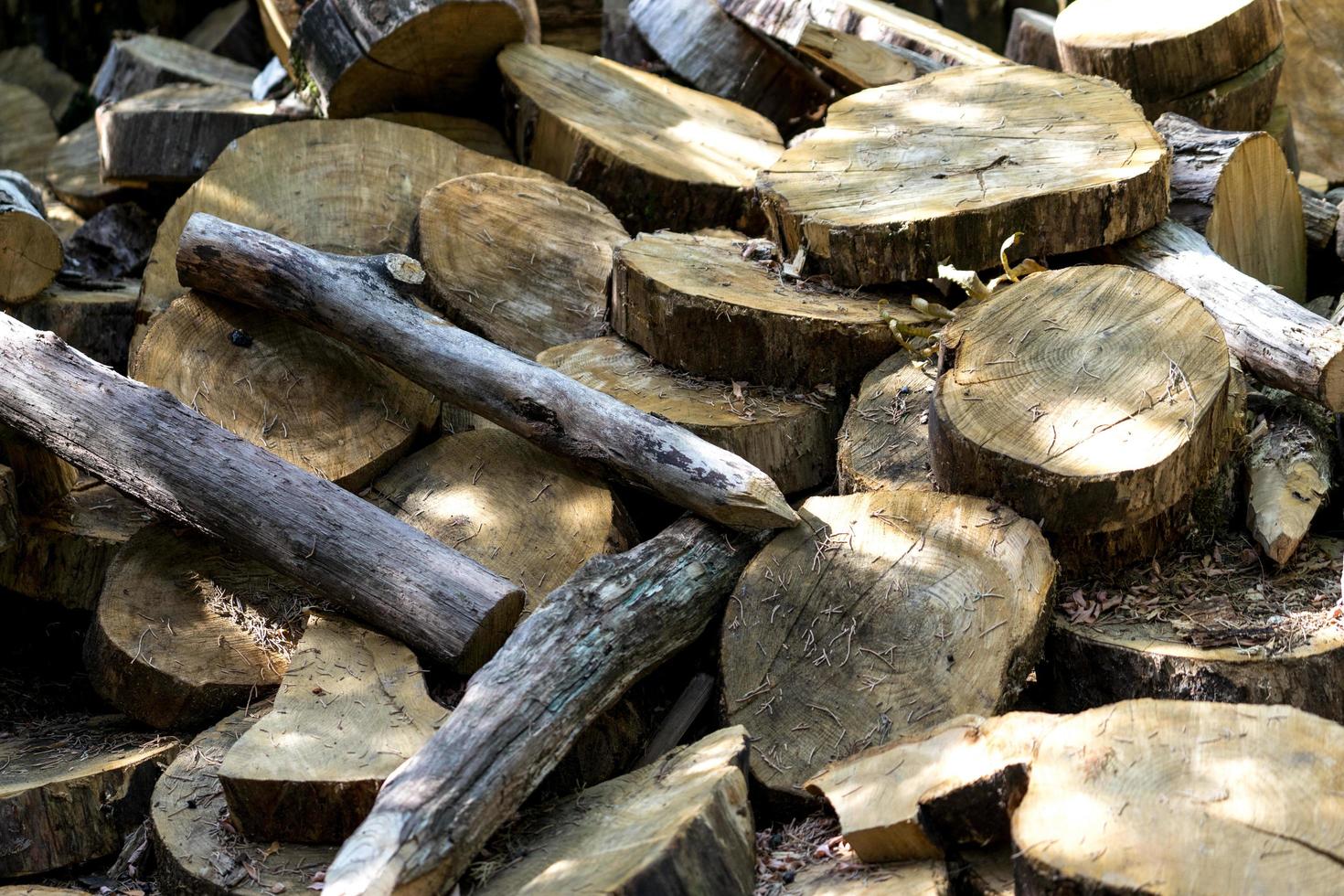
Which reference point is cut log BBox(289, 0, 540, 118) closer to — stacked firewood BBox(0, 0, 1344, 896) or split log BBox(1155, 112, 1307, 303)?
stacked firewood BBox(0, 0, 1344, 896)

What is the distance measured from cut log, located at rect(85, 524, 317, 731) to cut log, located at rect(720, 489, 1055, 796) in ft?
4.43

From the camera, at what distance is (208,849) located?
10.4ft

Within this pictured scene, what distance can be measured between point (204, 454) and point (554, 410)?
3.31ft

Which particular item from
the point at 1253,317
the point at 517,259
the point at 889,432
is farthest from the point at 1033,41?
the point at 889,432

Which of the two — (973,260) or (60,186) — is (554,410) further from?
(60,186)

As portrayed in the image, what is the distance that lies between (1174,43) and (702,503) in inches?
108

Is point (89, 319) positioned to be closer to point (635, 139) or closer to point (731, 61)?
point (635, 139)

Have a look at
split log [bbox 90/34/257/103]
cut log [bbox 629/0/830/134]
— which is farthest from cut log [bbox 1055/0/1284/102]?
split log [bbox 90/34/257/103]

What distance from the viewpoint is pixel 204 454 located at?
3818 millimetres

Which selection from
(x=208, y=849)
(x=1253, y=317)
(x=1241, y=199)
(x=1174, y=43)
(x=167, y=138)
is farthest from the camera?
(x=167, y=138)

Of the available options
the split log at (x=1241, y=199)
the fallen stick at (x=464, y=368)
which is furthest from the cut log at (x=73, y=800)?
the split log at (x=1241, y=199)

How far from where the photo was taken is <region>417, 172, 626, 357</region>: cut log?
183 inches

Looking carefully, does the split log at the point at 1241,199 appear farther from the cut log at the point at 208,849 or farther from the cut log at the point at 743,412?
the cut log at the point at 208,849

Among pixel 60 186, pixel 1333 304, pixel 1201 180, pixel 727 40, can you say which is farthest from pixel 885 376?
pixel 60 186
